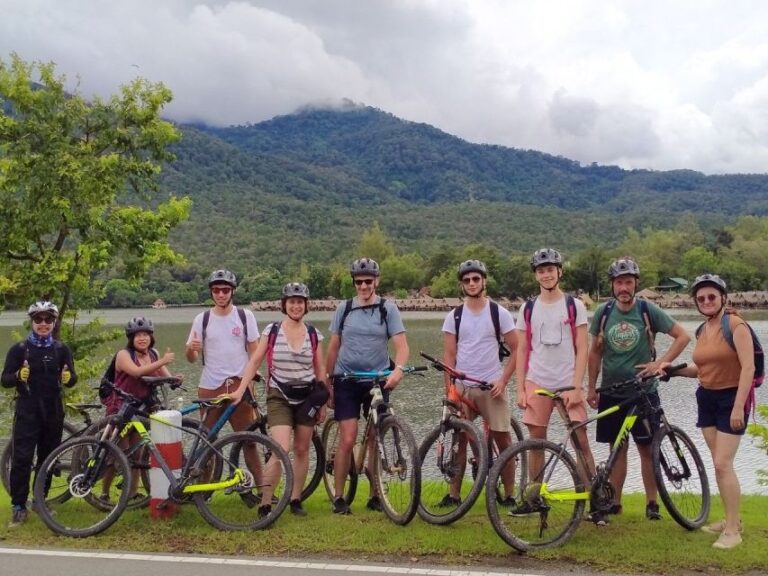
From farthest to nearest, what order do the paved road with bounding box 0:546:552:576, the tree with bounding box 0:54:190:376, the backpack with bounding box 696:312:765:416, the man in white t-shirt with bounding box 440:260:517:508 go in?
1. the tree with bounding box 0:54:190:376
2. the man in white t-shirt with bounding box 440:260:517:508
3. the backpack with bounding box 696:312:765:416
4. the paved road with bounding box 0:546:552:576

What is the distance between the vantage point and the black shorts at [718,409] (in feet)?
19.0

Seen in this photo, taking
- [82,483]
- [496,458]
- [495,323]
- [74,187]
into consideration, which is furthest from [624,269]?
[74,187]

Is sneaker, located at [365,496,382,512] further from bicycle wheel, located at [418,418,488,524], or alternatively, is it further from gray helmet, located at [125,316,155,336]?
gray helmet, located at [125,316,155,336]

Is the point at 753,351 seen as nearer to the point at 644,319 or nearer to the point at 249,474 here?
the point at 644,319

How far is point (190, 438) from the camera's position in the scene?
278 inches

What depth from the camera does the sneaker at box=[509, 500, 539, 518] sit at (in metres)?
5.80

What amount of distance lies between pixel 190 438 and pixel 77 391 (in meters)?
7.09

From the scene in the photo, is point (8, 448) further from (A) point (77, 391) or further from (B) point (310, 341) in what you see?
(A) point (77, 391)

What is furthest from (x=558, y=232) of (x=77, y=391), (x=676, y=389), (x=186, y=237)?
(x=77, y=391)

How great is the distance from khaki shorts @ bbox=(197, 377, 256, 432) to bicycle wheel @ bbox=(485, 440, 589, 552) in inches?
104

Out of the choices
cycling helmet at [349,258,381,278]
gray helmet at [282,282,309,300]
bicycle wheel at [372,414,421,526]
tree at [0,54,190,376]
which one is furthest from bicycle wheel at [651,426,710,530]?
tree at [0,54,190,376]

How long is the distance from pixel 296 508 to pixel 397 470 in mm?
1059

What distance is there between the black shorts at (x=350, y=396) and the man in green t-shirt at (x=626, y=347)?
1962 mm

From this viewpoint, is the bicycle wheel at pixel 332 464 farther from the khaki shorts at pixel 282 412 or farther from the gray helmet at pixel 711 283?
the gray helmet at pixel 711 283
